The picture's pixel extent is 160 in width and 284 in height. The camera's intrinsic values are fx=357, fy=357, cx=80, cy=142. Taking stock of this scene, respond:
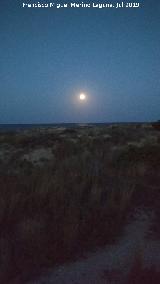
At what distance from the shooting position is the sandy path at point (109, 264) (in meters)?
5.18

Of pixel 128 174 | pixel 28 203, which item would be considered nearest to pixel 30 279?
pixel 28 203

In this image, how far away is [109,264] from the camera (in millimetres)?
5660

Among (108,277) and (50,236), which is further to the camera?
(50,236)

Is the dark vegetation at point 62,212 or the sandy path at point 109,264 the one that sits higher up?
the dark vegetation at point 62,212

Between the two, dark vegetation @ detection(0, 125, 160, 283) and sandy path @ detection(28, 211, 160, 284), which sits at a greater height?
dark vegetation @ detection(0, 125, 160, 283)

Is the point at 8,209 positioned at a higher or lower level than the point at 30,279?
higher

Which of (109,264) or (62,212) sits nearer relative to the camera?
(109,264)

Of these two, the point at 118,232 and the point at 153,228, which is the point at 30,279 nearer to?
the point at 118,232

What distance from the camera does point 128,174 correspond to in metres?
11.3

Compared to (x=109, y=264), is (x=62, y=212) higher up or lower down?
higher up

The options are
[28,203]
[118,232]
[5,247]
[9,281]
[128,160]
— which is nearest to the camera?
[9,281]

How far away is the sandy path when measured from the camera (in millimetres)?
5184

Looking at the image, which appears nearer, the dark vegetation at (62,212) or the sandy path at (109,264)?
the sandy path at (109,264)

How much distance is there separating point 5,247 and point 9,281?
0.81 meters
